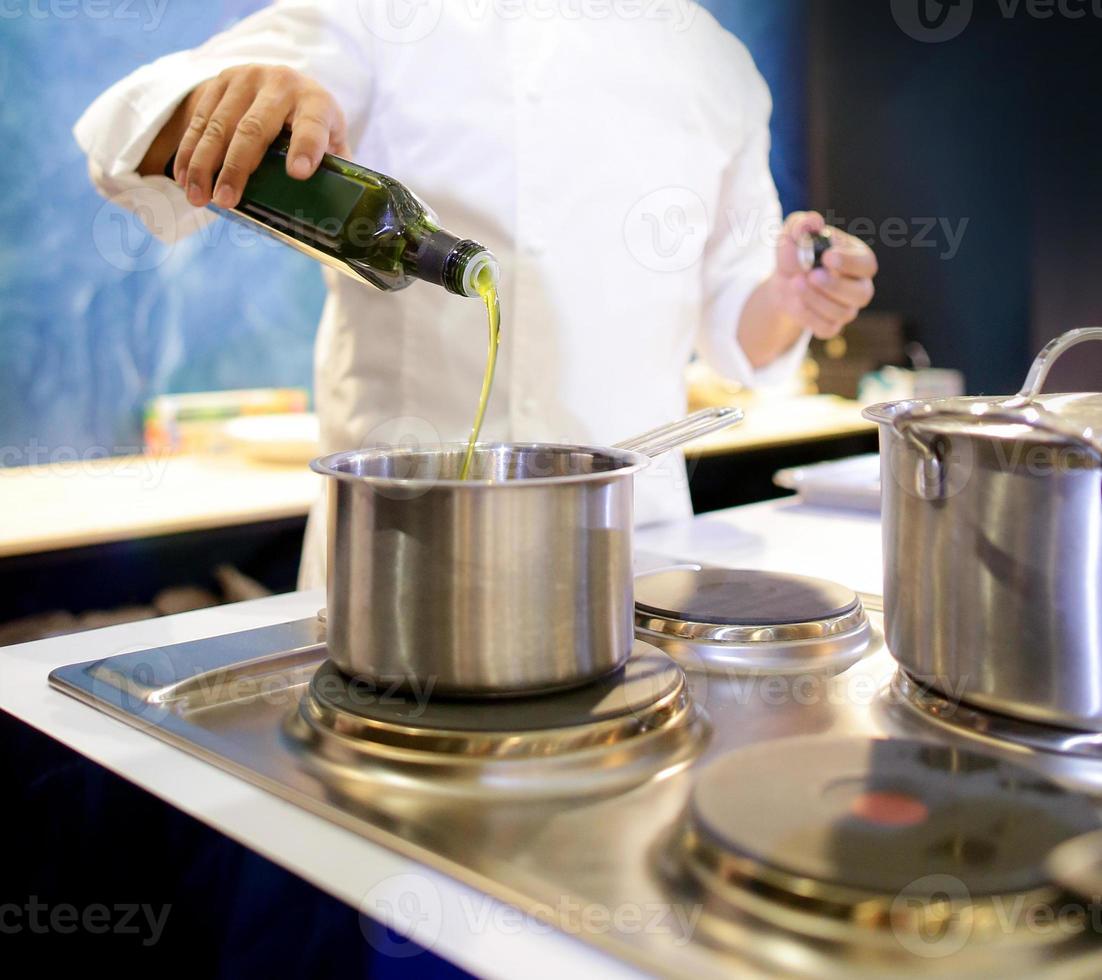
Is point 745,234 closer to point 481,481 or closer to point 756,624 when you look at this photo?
point 756,624

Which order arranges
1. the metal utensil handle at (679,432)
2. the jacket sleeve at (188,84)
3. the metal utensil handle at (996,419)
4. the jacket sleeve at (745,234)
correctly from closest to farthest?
the metal utensil handle at (996,419) < the metal utensil handle at (679,432) < the jacket sleeve at (188,84) < the jacket sleeve at (745,234)

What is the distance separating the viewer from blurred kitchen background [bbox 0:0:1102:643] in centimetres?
193

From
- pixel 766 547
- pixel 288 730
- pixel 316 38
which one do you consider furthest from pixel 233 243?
pixel 288 730

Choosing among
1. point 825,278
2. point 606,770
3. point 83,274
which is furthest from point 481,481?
point 83,274

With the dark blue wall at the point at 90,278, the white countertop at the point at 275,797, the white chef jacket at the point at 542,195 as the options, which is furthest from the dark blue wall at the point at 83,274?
the white countertop at the point at 275,797

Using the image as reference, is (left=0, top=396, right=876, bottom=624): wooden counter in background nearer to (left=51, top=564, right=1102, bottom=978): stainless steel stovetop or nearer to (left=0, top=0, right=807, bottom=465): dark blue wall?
(left=0, top=0, right=807, bottom=465): dark blue wall

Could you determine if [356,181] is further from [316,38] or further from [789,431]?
[789,431]

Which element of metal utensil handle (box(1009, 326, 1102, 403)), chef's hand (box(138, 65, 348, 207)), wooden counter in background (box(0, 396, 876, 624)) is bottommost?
wooden counter in background (box(0, 396, 876, 624))

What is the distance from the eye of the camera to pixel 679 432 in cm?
80

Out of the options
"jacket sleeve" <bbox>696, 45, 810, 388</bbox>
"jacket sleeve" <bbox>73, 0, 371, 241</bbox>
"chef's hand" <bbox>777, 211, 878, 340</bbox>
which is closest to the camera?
"jacket sleeve" <bbox>73, 0, 371, 241</bbox>

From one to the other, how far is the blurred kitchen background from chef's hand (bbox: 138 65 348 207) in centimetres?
94

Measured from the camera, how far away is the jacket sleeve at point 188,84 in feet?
3.55

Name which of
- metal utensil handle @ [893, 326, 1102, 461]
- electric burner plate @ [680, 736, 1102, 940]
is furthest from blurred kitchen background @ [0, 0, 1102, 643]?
electric burner plate @ [680, 736, 1102, 940]

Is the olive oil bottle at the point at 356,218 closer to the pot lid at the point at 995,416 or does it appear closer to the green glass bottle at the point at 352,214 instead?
the green glass bottle at the point at 352,214
